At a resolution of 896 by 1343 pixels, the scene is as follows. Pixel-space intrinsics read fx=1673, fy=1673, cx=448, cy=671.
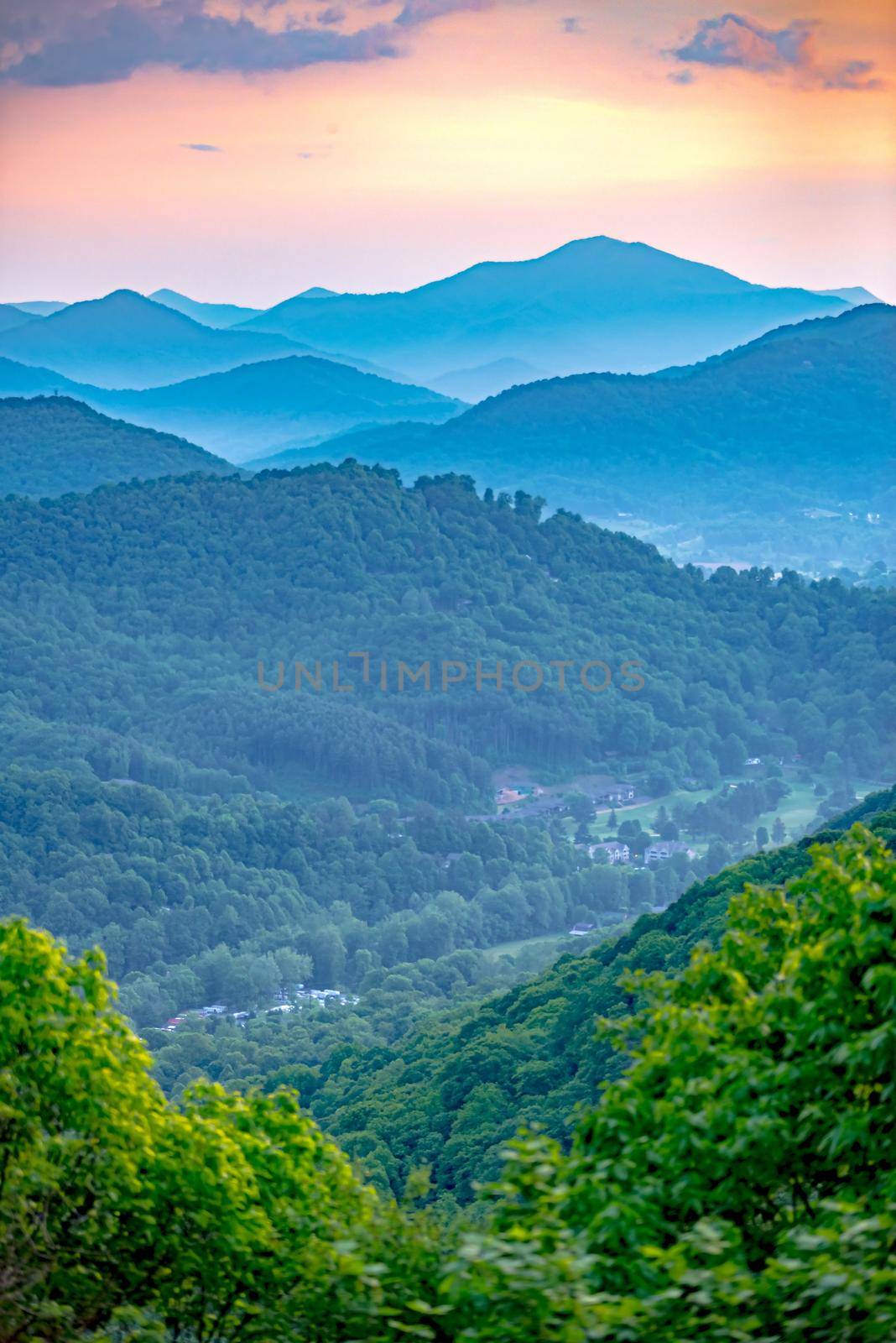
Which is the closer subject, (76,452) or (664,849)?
(664,849)

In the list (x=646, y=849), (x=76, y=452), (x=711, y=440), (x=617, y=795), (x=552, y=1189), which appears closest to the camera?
(x=552, y=1189)

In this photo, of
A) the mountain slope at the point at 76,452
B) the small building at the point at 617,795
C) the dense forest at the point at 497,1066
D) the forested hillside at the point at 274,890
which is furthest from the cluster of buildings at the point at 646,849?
the mountain slope at the point at 76,452

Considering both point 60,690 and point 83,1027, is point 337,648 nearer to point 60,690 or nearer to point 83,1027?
point 60,690

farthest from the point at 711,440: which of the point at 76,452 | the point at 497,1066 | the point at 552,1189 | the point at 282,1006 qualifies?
the point at 552,1189

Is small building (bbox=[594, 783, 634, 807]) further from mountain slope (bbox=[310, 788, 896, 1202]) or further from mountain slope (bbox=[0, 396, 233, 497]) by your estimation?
mountain slope (bbox=[310, 788, 896, 1202])

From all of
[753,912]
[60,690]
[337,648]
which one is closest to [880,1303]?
[753,912]

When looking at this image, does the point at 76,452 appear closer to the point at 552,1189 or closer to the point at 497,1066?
the point at 497,1066
